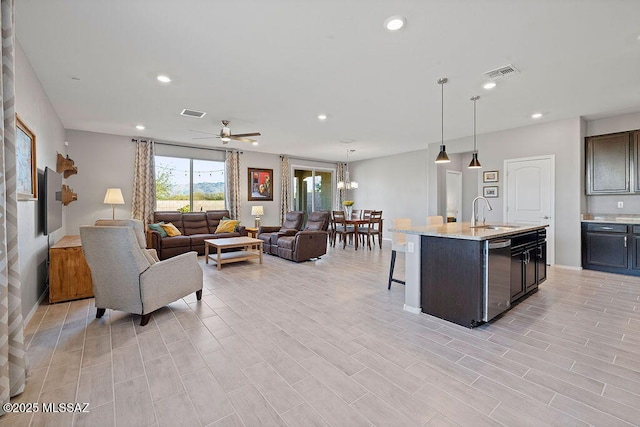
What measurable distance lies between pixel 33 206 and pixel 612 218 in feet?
28.0

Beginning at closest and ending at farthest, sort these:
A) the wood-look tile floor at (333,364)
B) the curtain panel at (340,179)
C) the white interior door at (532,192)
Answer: the wood-look tile floor at (333,364)
the white interior door at (532,192)
the curtain panel at (340,179)

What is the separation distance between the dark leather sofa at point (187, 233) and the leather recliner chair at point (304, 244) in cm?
148

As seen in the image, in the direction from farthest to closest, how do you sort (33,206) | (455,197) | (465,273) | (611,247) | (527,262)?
(455,197) < (611,247) < (527,262) < (33,206) < (465,273)

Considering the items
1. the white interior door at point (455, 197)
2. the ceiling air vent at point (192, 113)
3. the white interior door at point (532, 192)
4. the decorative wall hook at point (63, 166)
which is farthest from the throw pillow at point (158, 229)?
the white interior door at point (455, 197)

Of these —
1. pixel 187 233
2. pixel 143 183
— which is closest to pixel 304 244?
pixel 187 233

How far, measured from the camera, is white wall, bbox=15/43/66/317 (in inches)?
111

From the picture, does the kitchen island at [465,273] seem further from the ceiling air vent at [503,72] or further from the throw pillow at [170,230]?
the throw pillow at [170,230]

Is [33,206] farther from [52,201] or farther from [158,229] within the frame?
[158,229]

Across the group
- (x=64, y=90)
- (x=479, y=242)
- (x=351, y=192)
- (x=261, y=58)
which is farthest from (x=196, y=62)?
(x=351, y=192)

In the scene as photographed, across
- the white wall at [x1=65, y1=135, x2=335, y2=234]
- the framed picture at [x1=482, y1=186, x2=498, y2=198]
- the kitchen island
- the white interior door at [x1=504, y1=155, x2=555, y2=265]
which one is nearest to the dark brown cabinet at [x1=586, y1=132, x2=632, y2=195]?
the white interior door at [x1=504, y1=155, x2=555, y2=265]

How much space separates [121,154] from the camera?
6.53m

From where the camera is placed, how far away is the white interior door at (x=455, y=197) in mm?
8406

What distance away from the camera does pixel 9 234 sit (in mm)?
1834

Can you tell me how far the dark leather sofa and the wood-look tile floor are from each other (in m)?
2.64
